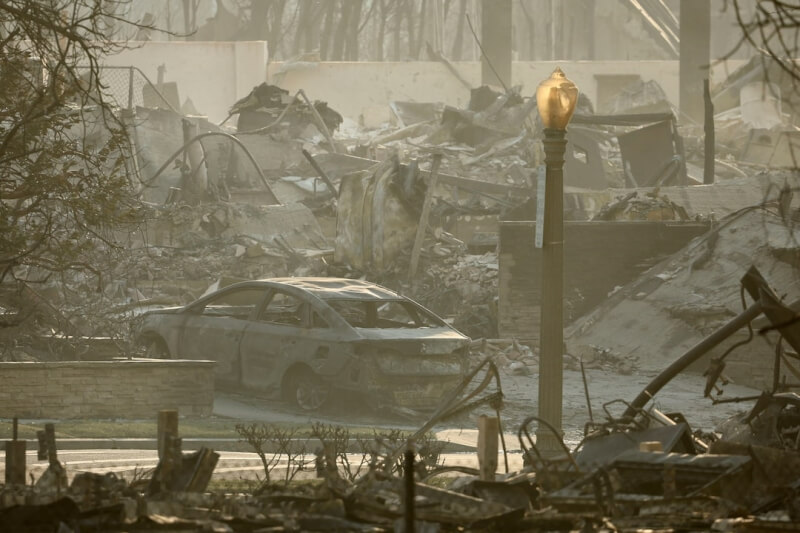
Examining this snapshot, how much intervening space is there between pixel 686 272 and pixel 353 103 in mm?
31786

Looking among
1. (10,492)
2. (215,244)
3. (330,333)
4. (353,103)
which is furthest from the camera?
(353,103)

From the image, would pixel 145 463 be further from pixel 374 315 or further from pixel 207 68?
pixel 207 68

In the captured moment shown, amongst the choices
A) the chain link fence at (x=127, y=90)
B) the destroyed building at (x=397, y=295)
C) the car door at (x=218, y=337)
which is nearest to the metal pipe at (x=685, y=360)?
the destroyed building at (x=397, y=295)

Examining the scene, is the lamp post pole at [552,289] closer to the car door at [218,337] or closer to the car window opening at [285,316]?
the car window opening at [285,316]

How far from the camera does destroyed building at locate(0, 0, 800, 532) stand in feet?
27.5

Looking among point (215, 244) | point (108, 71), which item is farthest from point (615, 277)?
point (108, 71)

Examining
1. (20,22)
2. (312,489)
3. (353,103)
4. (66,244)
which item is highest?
(353,103)

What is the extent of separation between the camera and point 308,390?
55.3 feet

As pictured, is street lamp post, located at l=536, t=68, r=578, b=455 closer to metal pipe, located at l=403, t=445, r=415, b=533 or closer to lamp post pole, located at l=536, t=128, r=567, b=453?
lamp post pole, located at l=536, t=128, r=567, b=453

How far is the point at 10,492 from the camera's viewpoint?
8109mm

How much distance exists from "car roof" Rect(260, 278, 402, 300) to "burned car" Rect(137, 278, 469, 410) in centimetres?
1

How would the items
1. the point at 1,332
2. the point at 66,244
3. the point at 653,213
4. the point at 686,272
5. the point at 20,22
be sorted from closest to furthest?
the point at 20,22, the point at 66,244, the point at 1,332, the point at 686,272, the point at 653,213

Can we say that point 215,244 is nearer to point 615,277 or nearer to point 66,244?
point 615,277

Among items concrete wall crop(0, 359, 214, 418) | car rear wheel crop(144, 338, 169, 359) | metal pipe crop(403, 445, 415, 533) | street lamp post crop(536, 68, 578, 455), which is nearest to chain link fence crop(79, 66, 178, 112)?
car rear wheel crop(144, 338, 169, 359)
